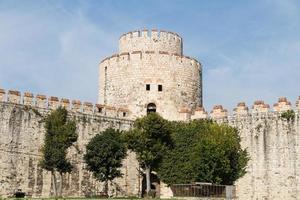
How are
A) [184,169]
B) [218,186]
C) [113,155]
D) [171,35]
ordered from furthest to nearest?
1. [171,35]
2. [184,169]
3. [113,155]
4. [218,186]

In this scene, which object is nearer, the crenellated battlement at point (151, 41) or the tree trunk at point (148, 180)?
the tree trunk at point (148, 180)

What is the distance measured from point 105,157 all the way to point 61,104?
4.38 meters

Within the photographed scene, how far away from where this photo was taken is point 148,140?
34.0 metres

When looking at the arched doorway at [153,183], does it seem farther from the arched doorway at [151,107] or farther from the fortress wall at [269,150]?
the fortress wall at [269,150]

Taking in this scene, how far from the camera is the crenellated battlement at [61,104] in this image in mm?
32281

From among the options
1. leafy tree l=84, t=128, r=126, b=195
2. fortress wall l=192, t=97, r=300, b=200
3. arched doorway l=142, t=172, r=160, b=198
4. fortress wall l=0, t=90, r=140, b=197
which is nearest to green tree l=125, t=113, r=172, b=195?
leafy tree l=84, t=128, r=126, b=195

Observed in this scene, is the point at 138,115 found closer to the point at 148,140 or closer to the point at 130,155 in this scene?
the point at 130,155

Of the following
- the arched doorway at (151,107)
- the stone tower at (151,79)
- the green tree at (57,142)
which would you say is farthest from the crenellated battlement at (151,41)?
the green tree at (57,142)

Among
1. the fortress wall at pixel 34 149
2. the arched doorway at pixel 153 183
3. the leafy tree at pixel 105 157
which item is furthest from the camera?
the arched doorway at pixel 153 183

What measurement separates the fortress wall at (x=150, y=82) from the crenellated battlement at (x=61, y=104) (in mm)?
1175

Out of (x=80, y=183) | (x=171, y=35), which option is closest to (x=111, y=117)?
(x=80, y=183)

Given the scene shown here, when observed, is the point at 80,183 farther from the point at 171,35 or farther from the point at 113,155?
the point at 171,35

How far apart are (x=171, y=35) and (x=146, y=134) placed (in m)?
8.72

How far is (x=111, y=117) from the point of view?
36.7 metres
